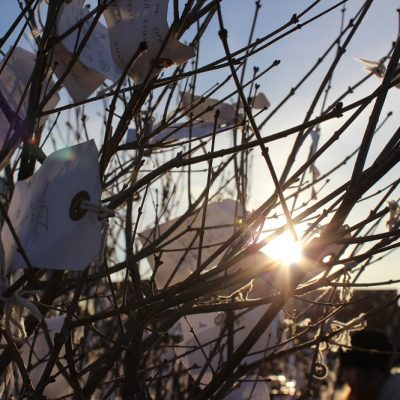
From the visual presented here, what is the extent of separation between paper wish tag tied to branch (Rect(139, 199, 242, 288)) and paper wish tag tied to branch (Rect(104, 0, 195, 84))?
2.31ft

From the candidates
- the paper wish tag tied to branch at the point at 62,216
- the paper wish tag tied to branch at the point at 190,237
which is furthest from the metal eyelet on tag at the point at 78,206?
the paper wish tag tied to branch at the point at 190,237

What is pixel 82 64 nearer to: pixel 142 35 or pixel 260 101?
pixel 142 35

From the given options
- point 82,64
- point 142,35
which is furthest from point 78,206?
point 82,64

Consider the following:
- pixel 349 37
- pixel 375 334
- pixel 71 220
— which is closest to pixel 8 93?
pixel 71 220

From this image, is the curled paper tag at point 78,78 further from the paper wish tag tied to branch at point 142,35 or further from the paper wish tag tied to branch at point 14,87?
the paper wish tag tied to branch at point 142,35

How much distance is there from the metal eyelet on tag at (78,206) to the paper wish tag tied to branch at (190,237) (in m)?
0.91

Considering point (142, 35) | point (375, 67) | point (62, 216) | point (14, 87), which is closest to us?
point (62, 216)

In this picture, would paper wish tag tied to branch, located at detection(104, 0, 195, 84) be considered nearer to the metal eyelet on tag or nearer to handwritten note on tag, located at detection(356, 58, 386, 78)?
the metal eyelet on tag

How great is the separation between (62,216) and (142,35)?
520mm

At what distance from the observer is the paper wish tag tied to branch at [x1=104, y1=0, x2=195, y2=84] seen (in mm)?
1208

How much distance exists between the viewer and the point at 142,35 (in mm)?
1227

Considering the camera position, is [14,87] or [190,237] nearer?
[14,87]

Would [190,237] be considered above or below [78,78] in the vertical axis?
below

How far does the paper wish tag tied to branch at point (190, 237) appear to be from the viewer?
188cm
